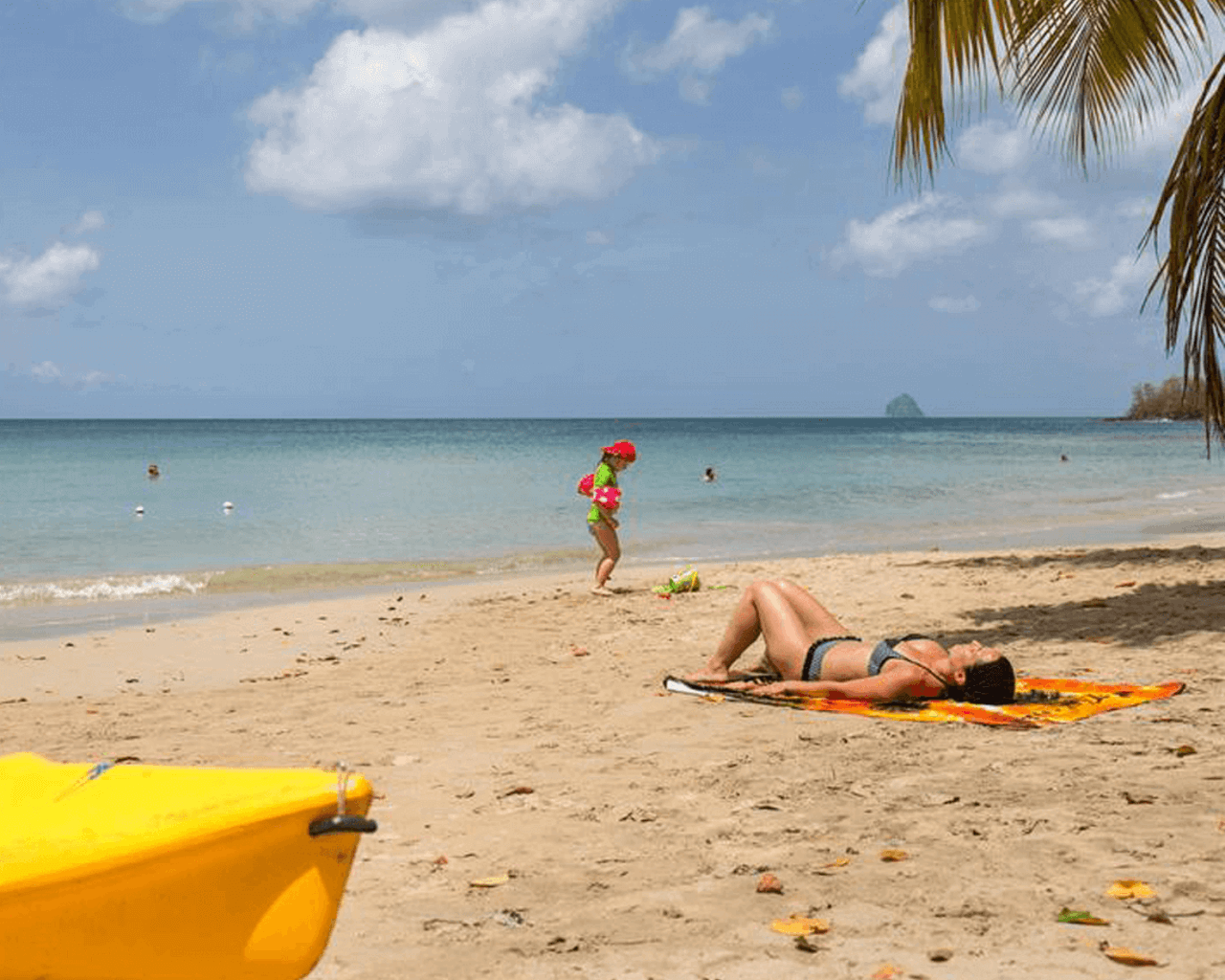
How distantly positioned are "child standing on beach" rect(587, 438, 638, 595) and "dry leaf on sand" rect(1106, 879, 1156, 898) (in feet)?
27.6

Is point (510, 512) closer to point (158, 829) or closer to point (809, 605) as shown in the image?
point (809, 605)

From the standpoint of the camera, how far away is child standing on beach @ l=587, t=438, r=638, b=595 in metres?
12.0

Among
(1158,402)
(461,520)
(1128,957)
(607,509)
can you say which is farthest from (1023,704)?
(1158,402)

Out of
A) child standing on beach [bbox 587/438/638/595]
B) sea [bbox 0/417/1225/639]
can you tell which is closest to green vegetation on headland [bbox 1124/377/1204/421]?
sea [bbox 0/417/1225/639]

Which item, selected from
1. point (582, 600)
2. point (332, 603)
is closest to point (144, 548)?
point (332, 603)

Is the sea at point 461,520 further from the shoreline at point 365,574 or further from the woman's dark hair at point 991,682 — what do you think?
the woman's dark hair at point 991,682

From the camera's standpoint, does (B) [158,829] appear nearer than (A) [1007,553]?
Yes

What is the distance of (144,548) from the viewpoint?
18.4m

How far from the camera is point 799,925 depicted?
352 cm

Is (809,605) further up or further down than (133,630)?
further up

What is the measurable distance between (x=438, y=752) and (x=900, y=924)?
114 inches

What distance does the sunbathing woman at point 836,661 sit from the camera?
6.24m

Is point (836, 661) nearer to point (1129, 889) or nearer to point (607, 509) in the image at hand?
point (1129, 889)

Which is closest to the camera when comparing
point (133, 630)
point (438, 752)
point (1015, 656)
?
point (438, 752)
